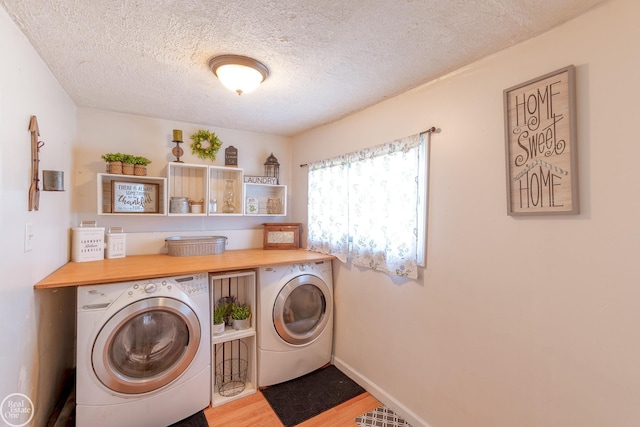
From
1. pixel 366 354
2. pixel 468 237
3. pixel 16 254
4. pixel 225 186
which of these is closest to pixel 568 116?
pixel 468 237

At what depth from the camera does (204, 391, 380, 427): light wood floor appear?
184 centimetres

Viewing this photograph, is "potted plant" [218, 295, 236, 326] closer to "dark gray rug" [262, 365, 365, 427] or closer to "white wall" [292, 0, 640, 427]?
"dark gray rug" [262, 365, 365, 427]

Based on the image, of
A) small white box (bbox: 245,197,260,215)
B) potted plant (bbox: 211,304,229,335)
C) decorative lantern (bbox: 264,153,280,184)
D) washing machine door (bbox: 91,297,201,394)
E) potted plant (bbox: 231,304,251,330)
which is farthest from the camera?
decorative lantern (bbox: 264,153,280,184)

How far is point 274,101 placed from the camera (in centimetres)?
214

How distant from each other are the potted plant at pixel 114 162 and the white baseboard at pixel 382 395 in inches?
94.7

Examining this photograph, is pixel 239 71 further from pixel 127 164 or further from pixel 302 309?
pixel 302 309

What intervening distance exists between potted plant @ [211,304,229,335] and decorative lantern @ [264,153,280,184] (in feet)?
4.61

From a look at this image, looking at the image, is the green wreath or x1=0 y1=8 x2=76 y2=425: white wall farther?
the green wreath

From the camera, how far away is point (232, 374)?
2320 mm

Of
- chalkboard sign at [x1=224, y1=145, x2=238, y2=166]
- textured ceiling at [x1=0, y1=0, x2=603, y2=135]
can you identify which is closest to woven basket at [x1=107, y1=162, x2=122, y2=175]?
textured ceiling at [x1=0, y1=0, x2=603, y2=135]

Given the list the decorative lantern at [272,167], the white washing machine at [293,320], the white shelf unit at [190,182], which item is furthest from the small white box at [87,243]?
the decorative lantern at [272,167]

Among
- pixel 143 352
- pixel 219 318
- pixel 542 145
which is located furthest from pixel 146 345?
pixel 542 145

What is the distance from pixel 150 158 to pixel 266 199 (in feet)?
3.70

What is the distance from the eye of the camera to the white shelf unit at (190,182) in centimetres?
258
